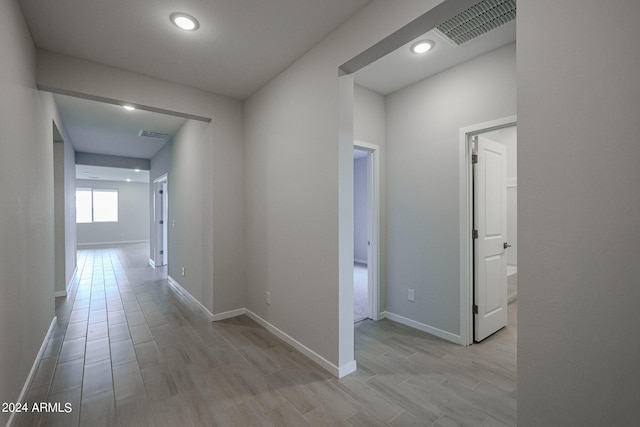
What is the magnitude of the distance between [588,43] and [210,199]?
334 cm

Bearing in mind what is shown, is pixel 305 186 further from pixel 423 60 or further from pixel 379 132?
pixel 423 60

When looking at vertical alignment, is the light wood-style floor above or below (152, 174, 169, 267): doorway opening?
below

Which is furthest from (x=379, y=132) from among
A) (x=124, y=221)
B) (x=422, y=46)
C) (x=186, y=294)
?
(x=124, y=221)

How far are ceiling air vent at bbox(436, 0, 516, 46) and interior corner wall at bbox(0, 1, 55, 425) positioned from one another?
111 inches

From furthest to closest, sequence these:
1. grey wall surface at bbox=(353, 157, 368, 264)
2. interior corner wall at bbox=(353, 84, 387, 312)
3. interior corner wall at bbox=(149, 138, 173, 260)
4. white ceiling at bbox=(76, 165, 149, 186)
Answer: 1. white ceiling at bbox=(76, 165, 149, 186)
2. grey wall surface at bbox=(353, 157, 368, 264)
3. interior corner wall at bbox=(149, 138, 173, 260)
4. interior corner wall at bbox=(353, 84, 387, 312)

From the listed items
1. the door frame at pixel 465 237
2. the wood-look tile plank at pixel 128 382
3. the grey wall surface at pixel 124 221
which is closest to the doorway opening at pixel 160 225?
the wood-look tile plank at pixel 128 382

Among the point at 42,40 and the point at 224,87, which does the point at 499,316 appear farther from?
the point at 42,40

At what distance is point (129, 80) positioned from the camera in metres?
2.76

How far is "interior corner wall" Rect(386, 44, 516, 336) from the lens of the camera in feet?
8.46

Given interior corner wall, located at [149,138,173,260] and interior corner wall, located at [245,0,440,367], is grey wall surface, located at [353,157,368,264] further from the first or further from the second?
interior corner wall, located at [245,0,440,367]

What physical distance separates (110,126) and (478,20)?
17.3 feet

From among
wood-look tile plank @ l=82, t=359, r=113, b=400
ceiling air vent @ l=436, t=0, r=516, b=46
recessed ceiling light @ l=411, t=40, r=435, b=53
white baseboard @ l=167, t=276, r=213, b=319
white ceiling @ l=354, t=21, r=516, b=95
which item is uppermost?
white ceiling @ l=354, t=21, r=516, b=95

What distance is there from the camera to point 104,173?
8984mm

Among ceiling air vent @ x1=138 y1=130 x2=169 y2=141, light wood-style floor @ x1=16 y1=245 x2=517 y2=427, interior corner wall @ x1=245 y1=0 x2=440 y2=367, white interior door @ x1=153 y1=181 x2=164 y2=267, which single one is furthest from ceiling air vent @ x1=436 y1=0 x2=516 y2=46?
white interior door @ x1=153 y1=181 x2=164 y2=267
